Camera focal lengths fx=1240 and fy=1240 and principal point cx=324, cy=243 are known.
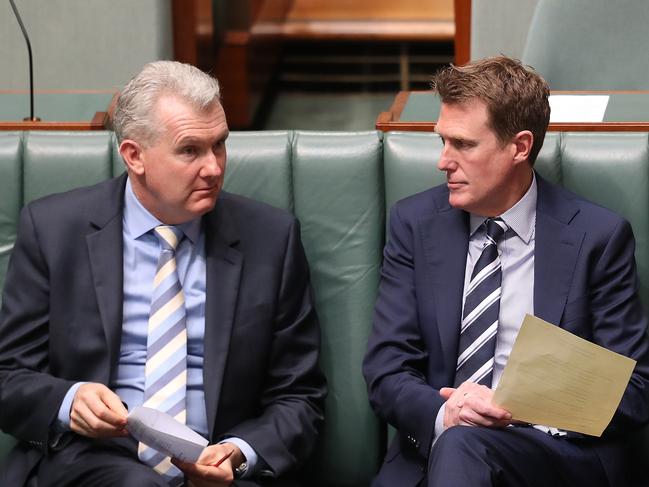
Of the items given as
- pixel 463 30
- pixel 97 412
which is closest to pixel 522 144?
pixel 97 412

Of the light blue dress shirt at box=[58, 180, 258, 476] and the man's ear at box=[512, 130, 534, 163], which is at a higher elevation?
the man's ear at box=[512, 130, 534, 163]

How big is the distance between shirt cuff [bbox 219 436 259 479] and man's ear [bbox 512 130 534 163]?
80 cm

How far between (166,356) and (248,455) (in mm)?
257

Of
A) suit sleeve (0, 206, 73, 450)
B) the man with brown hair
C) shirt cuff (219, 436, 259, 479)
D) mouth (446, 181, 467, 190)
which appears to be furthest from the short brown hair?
suit sleeve (0, 206, 73, 450)

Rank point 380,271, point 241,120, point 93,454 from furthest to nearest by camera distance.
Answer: point 241,120, point 380,271, point 93,454

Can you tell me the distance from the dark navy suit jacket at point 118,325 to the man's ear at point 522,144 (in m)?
0.50

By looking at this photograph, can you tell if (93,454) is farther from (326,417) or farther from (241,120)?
(241,120)

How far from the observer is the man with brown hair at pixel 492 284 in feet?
8.08

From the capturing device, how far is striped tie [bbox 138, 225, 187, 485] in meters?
2.46

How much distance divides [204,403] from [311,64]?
14.8 ft

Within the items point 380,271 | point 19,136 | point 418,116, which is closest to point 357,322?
point 380,271

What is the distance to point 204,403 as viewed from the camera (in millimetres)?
2531

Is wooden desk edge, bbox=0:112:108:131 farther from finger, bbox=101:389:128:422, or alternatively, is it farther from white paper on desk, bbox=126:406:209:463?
white paper on desk, bbox=126:406:209:463

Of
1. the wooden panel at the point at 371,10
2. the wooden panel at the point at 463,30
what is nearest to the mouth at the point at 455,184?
the wooden panel at the point at 463,30
